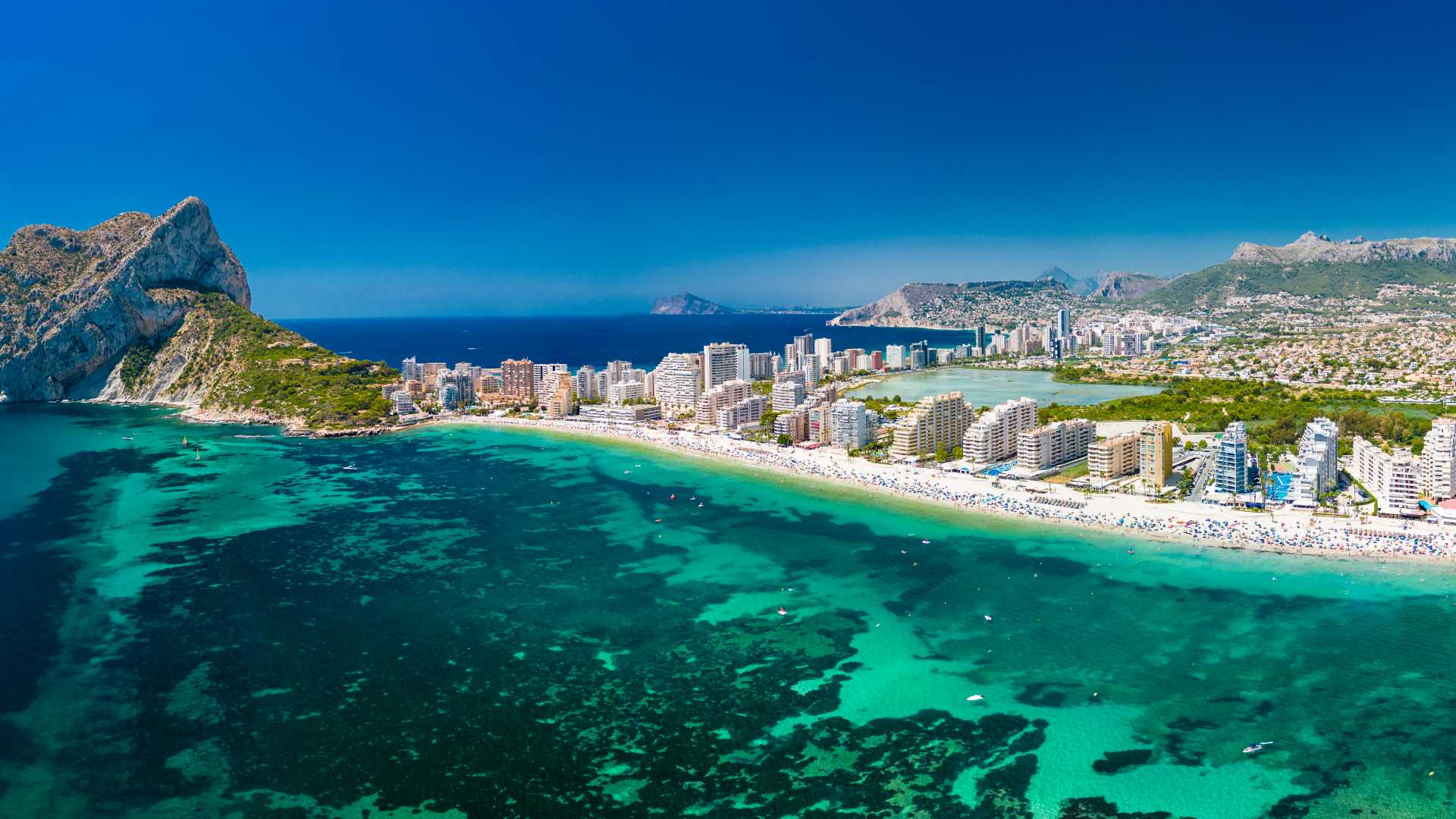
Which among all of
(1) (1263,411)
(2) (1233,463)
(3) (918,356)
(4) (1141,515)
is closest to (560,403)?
(4) (1141,515)

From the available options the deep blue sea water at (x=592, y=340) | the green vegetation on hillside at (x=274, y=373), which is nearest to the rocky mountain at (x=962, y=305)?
the deep blue sea water at (x=592, y=340)

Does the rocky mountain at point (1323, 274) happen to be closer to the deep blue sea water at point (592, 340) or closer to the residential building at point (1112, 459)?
the deep blue sea water at point (592, 340)

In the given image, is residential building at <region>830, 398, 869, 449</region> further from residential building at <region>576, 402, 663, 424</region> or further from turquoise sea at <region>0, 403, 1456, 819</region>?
residential building at <region>576, 402, 663, 424</region>

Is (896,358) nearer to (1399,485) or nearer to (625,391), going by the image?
(625,391)

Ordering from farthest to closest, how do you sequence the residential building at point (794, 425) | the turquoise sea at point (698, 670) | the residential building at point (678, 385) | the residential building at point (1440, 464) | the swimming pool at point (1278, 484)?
the residential building at point (678, 385) < the residential building at point (794, 425) < the swimming pool at point (1278, 484) < the residential building at point (1440, 464) < the turquoise sea at point (698, 670)

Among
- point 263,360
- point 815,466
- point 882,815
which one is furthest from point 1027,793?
point 263,360

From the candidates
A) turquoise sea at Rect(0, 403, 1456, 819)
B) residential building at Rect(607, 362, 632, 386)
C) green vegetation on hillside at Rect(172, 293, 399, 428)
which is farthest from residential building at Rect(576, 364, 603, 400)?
turquoise sea at Rect(0, 403, 1456, 819)

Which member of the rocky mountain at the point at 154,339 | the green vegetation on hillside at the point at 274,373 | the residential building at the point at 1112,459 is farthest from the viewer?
the rocky mountain at the point at 154,339
